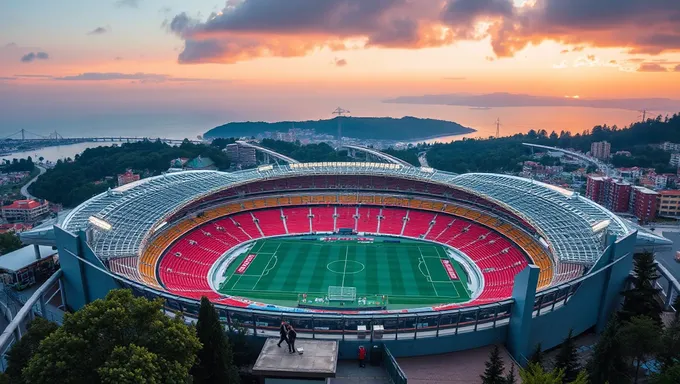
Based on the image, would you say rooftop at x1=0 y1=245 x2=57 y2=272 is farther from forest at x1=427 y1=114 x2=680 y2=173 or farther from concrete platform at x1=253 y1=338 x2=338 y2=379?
forest at x1=427 y1=114 x2=680 y2=173

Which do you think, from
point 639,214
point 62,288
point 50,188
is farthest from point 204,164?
point 639,214

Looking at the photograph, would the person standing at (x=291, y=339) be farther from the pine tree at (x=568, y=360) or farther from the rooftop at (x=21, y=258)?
the rooftop at (x=21, y=258)

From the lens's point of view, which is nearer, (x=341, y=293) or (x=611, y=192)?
(x=341, y=293)

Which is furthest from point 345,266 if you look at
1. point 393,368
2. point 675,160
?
point 675,160

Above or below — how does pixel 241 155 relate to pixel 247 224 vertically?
above

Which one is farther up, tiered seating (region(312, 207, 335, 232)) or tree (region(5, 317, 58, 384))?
tree (region(5, 317, 58, 384))

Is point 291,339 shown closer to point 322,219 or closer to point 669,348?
point 669,348

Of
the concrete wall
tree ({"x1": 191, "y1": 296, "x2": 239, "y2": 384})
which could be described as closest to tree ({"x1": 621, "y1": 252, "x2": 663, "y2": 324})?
tree ({"x1": 191, "y1": 296, "x2": 239, "y2": 384})
